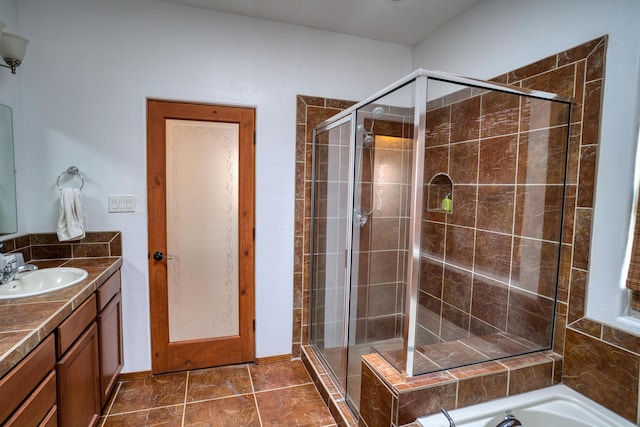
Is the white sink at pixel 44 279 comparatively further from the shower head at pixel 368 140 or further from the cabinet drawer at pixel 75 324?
the shower head at pixel 368 140

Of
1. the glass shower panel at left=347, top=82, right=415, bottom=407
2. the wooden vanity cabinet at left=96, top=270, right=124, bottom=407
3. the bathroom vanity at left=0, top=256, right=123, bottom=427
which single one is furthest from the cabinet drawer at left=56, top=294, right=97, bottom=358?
the glass shower panel at left=347, top=82, right=415, bottom=407

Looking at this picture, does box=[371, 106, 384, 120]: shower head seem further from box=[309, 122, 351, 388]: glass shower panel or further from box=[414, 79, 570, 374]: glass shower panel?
box=[414, 79, 570, 374]: glass shower panel

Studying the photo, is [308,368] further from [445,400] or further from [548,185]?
[548,185]

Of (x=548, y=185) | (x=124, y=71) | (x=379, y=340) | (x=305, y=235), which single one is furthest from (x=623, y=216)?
(x=124, y=71)

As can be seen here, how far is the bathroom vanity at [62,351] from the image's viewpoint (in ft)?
3.51

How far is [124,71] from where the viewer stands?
7.23ft

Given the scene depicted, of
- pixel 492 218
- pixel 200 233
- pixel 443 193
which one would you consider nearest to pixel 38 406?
pixel 200 233

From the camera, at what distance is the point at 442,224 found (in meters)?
2.09

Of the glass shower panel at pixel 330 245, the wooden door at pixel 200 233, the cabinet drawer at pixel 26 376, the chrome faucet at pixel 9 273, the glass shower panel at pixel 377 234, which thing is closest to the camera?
the cabinet drawer at pixel 26 376

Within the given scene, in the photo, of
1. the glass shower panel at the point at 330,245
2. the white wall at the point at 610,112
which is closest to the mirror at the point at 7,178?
the glass shower panel at the point at 330,245

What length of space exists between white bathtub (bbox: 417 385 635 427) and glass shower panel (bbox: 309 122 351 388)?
2.91 ft

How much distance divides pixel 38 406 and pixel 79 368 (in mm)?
401

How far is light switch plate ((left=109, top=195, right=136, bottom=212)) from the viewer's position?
2.24m

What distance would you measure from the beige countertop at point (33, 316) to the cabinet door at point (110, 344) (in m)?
0.27
